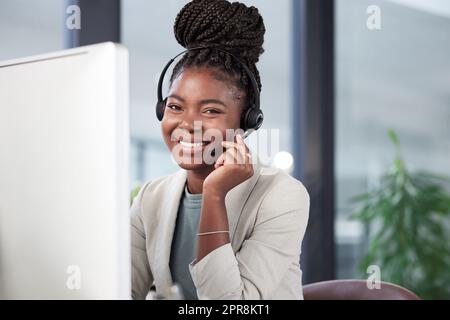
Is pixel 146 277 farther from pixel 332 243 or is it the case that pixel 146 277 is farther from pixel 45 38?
pixel 332 243

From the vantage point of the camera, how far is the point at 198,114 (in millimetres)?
1248

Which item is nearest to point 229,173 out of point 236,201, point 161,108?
point 236,201

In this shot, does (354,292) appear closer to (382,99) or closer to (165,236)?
(165,236)

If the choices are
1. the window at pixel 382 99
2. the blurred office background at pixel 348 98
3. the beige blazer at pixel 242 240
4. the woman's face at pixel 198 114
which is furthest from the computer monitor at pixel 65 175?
the window at pixel 382 99

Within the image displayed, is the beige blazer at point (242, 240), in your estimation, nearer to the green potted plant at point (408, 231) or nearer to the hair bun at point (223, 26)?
the hair bun at point (223, 26)

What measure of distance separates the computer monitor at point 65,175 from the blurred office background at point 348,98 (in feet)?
6.03

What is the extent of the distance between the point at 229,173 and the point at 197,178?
0.21 m

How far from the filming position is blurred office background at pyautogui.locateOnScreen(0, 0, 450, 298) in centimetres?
273

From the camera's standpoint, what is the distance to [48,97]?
84cm

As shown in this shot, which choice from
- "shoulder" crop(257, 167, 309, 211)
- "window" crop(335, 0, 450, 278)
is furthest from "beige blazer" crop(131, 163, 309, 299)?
"window" crop(335, 0, 450, 278)

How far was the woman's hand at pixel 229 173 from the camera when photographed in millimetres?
1111

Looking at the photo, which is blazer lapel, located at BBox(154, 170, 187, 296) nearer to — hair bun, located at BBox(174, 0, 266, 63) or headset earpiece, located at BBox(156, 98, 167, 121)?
headset earpiece, located at BBox(156, 98, 167, 121)
